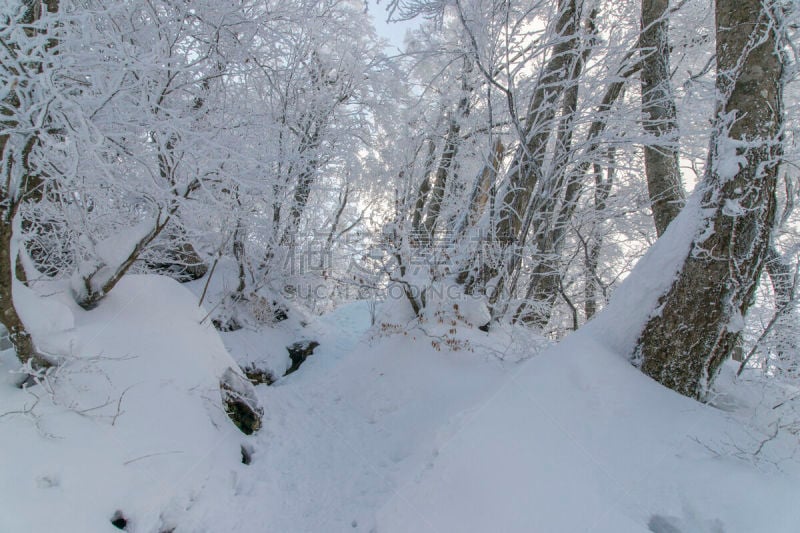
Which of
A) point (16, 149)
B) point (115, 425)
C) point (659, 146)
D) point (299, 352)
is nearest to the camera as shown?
point (16, 149)

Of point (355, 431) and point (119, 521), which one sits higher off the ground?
point (119, 521)

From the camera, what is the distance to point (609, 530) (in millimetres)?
2266

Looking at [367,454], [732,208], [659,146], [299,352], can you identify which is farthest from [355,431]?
[659,146]

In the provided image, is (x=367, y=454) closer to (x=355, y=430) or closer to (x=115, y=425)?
(x=355, y=430)

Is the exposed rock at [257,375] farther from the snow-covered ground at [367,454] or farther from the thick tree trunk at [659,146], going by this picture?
the thick tree trunk at [659,146]

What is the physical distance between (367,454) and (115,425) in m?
2.33

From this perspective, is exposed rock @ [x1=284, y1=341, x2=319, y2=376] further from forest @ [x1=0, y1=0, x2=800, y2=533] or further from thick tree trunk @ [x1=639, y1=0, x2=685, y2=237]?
thick tree trunk @ [x1=639, y1=0, x2=685, y2=237]

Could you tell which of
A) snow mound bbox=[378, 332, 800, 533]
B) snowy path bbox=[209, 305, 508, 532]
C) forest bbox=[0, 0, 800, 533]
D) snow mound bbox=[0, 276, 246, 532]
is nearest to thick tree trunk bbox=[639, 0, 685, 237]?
forest bbox=[0, 0, 800, 533]

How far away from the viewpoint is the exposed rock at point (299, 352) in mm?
7845

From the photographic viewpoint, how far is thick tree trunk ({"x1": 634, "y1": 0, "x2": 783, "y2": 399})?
9.45 ft

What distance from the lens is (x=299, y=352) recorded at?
8.04 metres

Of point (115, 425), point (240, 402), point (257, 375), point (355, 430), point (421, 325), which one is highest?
point (421, 325)

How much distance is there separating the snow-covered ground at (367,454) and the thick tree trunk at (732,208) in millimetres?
413

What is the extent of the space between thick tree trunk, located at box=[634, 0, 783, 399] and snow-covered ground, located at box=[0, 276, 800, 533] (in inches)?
16.3
